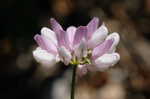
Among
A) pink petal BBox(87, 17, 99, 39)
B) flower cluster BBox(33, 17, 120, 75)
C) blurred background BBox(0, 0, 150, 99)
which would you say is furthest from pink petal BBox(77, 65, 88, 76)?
blurred background BBox(0, 0, 150, 99)

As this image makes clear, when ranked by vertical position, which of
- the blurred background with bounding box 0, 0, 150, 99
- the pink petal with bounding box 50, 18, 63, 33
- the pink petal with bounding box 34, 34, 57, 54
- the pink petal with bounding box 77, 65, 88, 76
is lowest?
the pink petal with bounding box 77, 65, 88, 76

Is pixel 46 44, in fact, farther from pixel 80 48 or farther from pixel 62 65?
pixel 62 65

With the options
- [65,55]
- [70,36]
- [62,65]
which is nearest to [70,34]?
[70,36]

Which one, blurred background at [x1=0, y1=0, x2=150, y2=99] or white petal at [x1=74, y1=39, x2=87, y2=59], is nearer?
white petal at [x1=74, y1=39, x2=87, y2=59]

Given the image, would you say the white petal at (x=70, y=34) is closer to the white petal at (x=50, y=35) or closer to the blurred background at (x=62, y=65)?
the white petal at (x=50, y=35)

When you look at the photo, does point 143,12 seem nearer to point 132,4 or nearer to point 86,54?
point 132,4

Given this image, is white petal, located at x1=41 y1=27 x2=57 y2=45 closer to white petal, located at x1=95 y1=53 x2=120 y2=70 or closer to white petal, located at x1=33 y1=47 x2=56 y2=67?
white petal, located at x1=33 y1=47 x2=56 y2=67

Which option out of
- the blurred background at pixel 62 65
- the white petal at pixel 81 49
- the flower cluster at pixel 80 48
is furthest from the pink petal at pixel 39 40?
the blurred background at pixel 62 65
